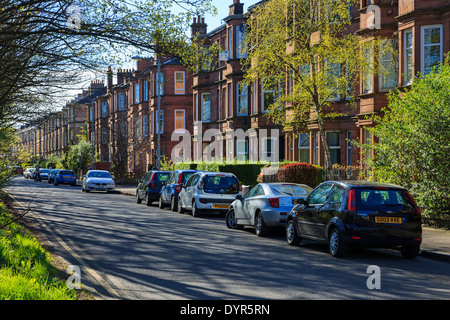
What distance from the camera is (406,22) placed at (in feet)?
82.8

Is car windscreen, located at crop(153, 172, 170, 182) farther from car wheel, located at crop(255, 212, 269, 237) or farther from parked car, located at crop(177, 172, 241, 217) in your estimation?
car wheel, located at crop(255, 212, 269, 237)

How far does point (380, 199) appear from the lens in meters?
12.9

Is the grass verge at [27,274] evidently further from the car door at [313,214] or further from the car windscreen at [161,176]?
the car windscreen at [161,176]

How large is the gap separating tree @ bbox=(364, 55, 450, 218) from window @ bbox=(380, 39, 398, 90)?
7.96 m

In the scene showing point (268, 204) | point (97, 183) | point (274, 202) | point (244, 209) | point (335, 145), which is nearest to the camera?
point (274, 202)

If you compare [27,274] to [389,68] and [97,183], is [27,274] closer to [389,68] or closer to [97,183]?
[389,68]

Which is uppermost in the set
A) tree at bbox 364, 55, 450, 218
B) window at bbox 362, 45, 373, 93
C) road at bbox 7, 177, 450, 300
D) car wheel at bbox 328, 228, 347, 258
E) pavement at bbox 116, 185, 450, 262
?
window at bbox 362, 45, 373, 93

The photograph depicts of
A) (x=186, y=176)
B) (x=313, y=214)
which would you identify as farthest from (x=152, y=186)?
(x=313, y=214)

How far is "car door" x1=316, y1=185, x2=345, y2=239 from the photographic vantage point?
13.0 meters

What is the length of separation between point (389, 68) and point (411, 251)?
16225mm

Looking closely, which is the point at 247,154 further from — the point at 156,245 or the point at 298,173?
the point at 156,245

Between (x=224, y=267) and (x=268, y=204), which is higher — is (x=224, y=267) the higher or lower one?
the lower one

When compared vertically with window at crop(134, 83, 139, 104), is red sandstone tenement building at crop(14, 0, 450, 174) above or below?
below

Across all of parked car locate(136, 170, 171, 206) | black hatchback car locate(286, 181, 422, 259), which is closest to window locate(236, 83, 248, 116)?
parked car locate(136, 170, 171, 206)
